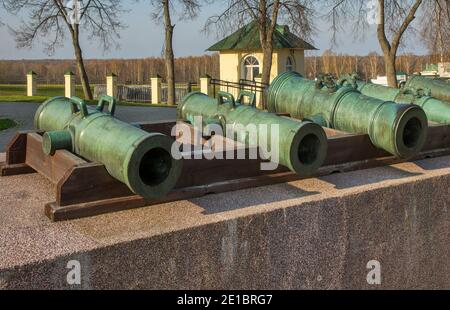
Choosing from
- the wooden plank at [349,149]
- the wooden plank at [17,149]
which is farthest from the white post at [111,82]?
the wooden plank at [349,149]

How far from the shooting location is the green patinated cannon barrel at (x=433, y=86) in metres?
5.91

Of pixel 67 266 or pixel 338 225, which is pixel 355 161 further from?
pixel 67 266

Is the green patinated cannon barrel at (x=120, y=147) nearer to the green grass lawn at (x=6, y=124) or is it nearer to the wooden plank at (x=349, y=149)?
the wooden plank at (x=349, y=149)

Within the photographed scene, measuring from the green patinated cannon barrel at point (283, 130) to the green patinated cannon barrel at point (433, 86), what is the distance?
257 centimetres

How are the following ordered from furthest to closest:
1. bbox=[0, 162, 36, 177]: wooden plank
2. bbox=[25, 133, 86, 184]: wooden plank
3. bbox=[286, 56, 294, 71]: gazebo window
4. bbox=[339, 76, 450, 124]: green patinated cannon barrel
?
bbox=[286, 56, 294, 71]: gazebo window < bbox=[339, 76, 450, 124]: green patinated cannon barrel < bbox=[0, 162, 36, 177]: wooden plank < bbox=[25, 133, 86, 184]: wooden plank

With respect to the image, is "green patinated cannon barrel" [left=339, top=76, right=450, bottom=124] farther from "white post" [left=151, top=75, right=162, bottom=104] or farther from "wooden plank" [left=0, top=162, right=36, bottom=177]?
"white post" [left=151, top=75, right=162, bottom=104]

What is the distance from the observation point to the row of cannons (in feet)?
8.91

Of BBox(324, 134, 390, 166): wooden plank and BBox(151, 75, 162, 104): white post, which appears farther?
BBox(151, 75, 162, 104): white post

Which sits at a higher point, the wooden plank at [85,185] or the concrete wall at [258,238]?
the wooden plank at [85,185]

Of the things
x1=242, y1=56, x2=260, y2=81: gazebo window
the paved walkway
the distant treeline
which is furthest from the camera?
the distant treeline

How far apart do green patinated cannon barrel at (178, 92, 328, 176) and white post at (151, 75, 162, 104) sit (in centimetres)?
2116

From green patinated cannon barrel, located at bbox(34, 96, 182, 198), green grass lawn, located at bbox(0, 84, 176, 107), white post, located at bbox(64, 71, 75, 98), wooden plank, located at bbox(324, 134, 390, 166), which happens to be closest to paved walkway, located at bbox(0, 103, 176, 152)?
green grass lawn, located at bbox(0, 84, 176, 107)
